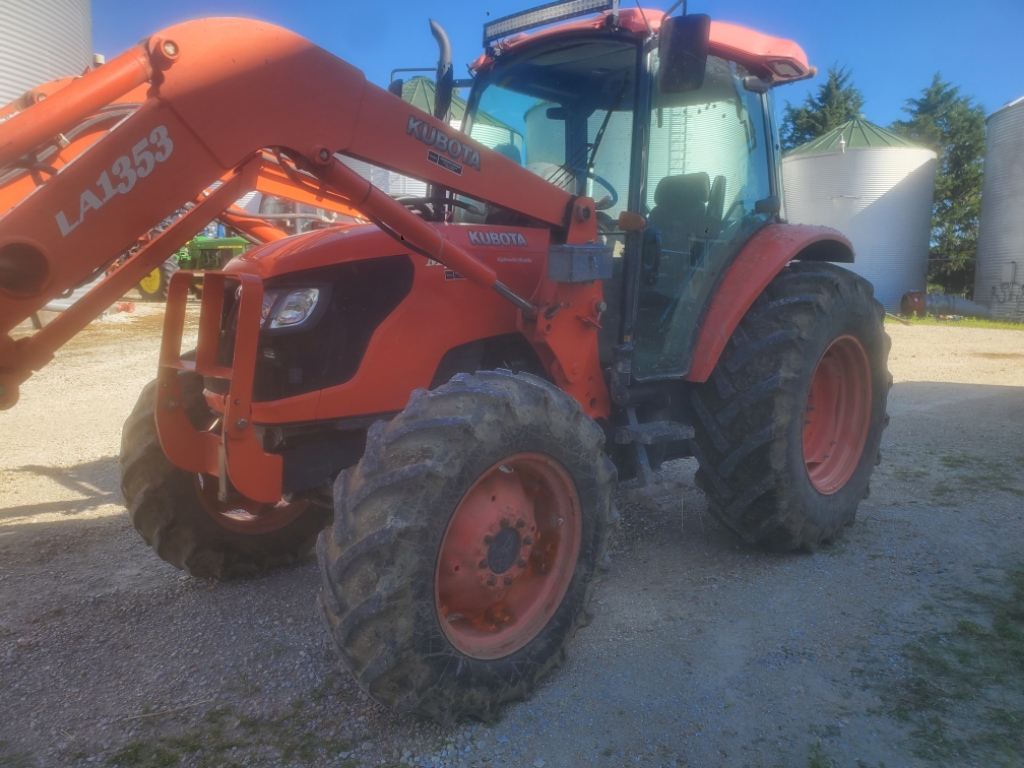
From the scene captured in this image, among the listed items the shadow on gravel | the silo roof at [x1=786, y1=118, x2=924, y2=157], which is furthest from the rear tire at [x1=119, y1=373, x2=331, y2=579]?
the silo roof at [x1=786, y1=118, x2=924, y2=157]

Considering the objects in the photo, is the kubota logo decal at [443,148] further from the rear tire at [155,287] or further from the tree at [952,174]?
the tree at [952,174]

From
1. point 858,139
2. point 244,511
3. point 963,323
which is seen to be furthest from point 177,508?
point 858,139

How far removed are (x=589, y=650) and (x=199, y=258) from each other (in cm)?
1467

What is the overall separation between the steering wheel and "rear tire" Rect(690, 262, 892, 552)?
2.74ft

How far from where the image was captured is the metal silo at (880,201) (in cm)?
2044

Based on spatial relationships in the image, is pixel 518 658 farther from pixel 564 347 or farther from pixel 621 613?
pixel 564 347

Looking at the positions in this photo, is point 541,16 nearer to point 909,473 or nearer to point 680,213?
point 680,213

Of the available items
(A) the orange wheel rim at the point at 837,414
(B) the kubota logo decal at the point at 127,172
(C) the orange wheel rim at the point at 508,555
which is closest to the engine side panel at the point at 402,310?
(C) the orange wheel rim at the point at 508,555

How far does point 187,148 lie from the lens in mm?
2008

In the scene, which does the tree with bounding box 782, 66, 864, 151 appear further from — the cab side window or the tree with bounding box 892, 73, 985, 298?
the cab side window

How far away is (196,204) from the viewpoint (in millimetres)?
2521

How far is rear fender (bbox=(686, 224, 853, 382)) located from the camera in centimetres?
337

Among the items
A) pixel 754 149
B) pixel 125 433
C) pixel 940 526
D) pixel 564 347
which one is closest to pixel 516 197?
pixel 564 347

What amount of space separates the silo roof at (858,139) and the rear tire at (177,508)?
21.3 meters
